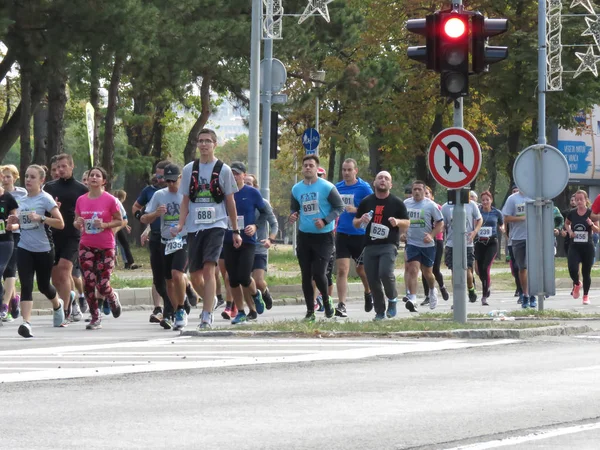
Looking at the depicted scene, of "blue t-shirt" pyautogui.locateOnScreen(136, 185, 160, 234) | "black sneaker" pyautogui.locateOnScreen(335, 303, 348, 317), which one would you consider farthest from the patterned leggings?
"black sneaker" pyautogui.locateOnScreen(335, 303, 348, 317)

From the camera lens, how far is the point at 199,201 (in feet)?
49.4

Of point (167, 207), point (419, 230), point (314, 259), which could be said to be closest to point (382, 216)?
point (314, 259)

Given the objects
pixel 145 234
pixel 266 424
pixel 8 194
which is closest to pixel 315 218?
pixel 145 234

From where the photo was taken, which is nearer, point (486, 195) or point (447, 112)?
point (486, 195)

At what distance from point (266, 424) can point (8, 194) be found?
9.21 metres

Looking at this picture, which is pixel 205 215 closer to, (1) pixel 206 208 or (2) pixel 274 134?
(1) pixel 206 208

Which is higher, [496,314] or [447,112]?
[447,112]

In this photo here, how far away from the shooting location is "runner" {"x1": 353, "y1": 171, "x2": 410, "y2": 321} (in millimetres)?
17172

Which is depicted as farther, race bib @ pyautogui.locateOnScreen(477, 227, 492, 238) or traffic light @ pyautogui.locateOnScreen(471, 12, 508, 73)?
race bib @ pyautogui.locateOnScreen(477, 227, 492, 238)

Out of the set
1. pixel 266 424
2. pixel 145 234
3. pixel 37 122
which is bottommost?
pixel 266 424

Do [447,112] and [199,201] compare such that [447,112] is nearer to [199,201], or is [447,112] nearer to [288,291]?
[288,291]

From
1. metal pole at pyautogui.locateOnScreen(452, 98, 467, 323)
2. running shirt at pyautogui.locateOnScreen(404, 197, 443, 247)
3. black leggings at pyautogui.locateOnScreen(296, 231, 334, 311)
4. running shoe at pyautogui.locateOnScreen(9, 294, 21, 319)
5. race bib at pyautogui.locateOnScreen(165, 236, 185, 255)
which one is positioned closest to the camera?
metal pole at pyautogui.locateOnScreen(452, 98, 467, 323)

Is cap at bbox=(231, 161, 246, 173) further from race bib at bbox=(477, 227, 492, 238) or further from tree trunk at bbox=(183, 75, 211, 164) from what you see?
tree trunk at bbox=(183, 75, 211, 164)

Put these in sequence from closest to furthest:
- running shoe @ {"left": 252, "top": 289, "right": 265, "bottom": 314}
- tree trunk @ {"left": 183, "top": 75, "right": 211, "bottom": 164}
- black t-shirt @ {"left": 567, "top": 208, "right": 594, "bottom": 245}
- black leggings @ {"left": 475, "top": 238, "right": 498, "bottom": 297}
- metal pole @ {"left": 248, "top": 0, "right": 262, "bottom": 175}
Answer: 1. running shoe @ {"left": 252, "top": 289, "right": 265, "bottom": 314}
2. black t-shirt @ {"left": 567, "top": 208, "right": 594, "bottom": 245}
3. black leggings @ {"left": 475, "top": 238, "right": 498, "bottom": 297}
4. metal pole @ {"left": 248, "top": 0, "right": 262, "bottom": 175}
5. tree trunk @ {"left": 183, "top": 75, "right": 211, "bottom": 164}
